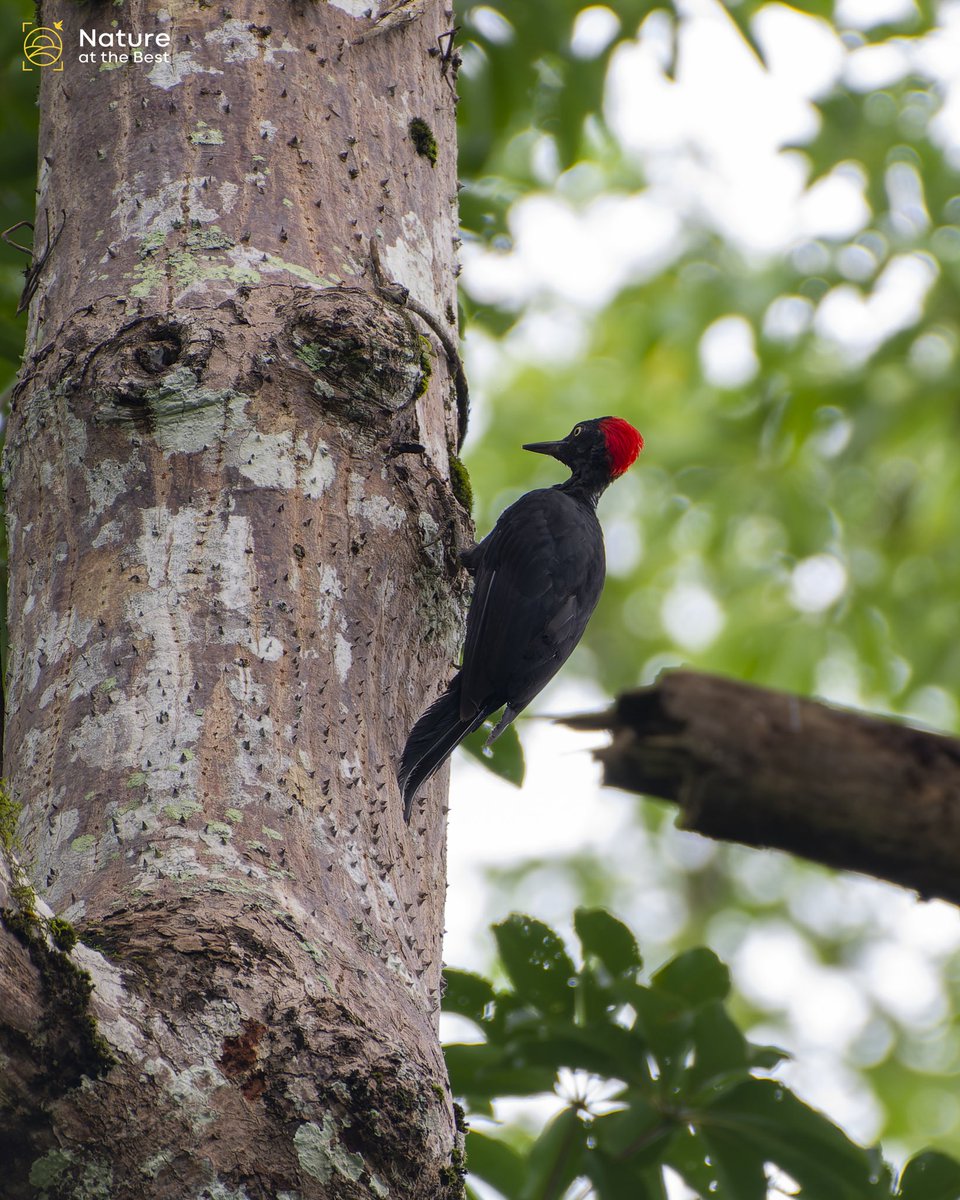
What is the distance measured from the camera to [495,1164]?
8.99 ft

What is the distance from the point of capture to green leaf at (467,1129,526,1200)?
107 inches

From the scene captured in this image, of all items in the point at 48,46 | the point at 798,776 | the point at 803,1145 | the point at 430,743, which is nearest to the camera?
the point at 798,776

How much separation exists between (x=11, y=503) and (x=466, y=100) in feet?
8.41

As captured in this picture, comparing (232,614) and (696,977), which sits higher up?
(232,614)

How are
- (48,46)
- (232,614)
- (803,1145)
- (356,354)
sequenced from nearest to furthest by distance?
(232,614) → (356,354) → (803,1145) → (48,46)

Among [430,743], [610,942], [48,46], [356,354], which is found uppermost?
[48,46]

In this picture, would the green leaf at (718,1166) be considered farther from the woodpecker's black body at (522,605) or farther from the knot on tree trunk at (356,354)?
the knot on tree trunk at (356,354)

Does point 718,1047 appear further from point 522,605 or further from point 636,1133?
point 522,605

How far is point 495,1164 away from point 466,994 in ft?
1.31

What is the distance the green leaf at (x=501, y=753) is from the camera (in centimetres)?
296

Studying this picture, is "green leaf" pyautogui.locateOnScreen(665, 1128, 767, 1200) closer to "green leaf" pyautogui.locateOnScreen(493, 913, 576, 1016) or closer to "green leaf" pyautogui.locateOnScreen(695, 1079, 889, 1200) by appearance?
"green leaf" pyautogui.locateOnScreen(695, 1079, 889, 1200)

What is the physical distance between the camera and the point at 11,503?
85.7 inches

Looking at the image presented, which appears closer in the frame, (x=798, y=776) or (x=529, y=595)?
(x=798, y=776)

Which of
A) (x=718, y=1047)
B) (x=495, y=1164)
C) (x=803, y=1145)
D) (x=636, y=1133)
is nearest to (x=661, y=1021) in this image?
(x=718, y=1047)
